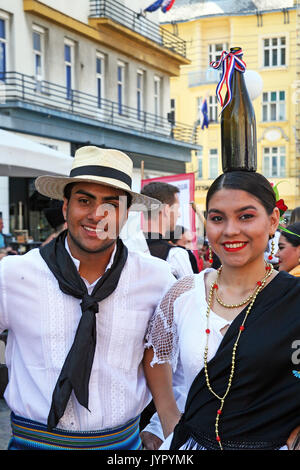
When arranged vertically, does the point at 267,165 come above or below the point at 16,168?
above

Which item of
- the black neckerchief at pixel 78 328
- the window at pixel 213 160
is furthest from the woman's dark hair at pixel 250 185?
the window at pixel 213 160

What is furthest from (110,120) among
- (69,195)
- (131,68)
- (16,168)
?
(69,195)

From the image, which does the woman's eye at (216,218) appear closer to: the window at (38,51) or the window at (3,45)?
the window at (3,45)

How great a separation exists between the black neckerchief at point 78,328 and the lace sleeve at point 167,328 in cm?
24

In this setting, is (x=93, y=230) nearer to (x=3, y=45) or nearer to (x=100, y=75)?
(x=3, y=45)

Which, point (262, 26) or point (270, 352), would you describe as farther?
point (262, 26)

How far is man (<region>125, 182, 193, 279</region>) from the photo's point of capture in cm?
452

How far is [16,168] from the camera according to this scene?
7629mm

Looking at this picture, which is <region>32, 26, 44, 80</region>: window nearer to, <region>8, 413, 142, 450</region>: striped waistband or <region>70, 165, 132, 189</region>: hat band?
<region>70, 165, 132, 189</region>: hat band

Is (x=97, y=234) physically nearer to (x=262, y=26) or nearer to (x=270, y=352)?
(x=270, y=352)

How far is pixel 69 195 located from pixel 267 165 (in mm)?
29640

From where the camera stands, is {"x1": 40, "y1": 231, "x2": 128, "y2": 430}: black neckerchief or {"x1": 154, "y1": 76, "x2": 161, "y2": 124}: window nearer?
{"x1": 40, "y1": 231, "x2": 128, "y2": 430}: black neckerchief

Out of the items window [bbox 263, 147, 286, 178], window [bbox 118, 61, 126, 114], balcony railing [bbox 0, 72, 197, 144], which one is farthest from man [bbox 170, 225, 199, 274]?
window [bbox 263, 147, 286, 178]

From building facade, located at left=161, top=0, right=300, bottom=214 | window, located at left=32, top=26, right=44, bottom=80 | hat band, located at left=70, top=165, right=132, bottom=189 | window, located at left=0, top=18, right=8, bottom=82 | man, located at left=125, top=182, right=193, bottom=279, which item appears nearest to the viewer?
hat band, located at left=70, top=165, right=132, bottom=189
